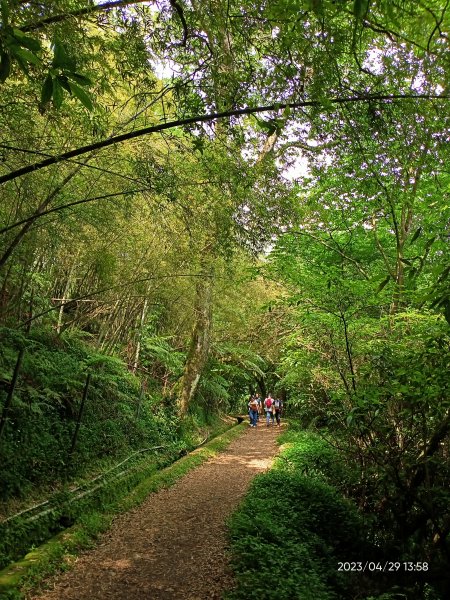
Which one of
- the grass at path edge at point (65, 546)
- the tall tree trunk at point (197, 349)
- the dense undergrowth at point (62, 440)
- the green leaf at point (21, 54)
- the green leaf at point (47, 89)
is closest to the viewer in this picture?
the green leaf at point (21, 54)

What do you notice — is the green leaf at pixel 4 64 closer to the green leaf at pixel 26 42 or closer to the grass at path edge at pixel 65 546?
the green leaf at pixel 26 42

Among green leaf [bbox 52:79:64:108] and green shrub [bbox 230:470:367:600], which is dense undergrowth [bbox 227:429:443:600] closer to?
green shrub [bbox 230:470:367:600]

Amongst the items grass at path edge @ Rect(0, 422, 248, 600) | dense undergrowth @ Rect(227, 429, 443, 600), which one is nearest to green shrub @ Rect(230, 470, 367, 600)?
dense undergrowth @ Rect(227, 429, 443, 600)

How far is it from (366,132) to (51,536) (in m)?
5.67

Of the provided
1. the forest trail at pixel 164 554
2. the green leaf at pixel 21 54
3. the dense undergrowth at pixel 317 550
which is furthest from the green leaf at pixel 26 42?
the forest trail at pixel 164 554

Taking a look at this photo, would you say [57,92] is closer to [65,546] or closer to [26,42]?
[26,42]

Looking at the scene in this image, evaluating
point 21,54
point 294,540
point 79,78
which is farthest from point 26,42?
point 294,540

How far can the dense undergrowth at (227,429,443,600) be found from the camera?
4.05 metres

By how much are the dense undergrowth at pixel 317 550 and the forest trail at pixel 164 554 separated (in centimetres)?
33

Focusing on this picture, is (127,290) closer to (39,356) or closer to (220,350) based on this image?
(39,356)
